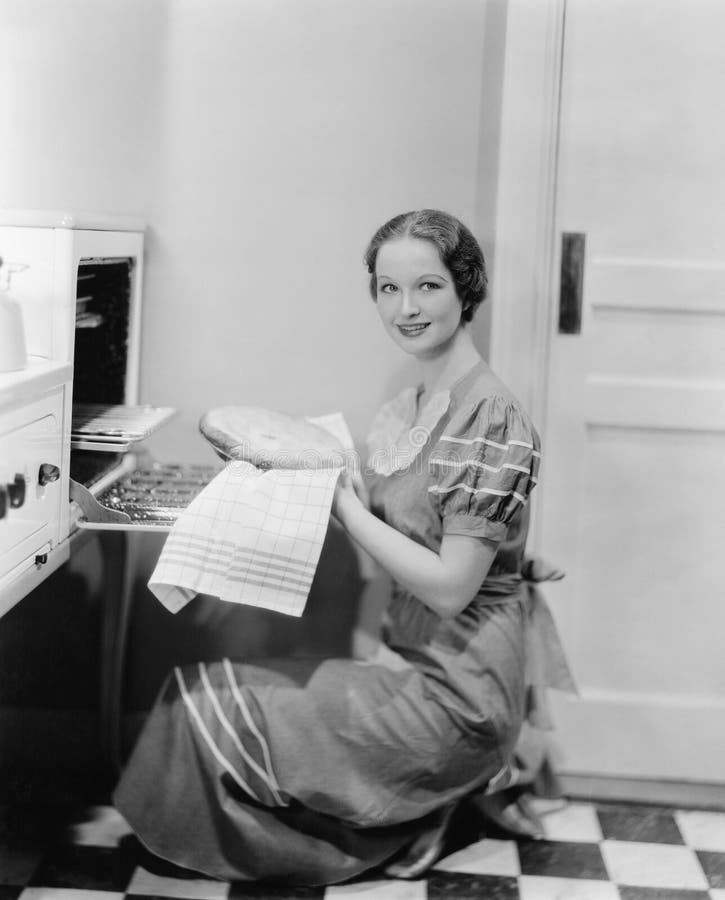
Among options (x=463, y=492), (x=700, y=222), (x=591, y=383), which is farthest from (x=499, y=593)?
(x=700, y=222)

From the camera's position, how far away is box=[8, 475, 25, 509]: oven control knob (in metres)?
1.41

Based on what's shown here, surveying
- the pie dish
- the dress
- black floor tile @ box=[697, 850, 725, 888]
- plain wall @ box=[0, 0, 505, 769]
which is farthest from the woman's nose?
black floor tile @ box=[697, 850, 725, 888]

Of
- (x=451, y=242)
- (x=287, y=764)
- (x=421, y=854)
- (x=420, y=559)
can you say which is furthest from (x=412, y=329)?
(x=421, y=854)

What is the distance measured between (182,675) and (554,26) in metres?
1.33

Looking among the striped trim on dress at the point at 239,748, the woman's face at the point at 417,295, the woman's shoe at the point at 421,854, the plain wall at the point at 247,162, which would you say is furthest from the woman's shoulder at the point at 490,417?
the woman's shoe at the point at 421,854

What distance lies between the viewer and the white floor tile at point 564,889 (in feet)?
5.99

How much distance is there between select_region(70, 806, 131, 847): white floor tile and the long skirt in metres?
0.21

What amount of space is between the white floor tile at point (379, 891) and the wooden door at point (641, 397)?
20.1 inches

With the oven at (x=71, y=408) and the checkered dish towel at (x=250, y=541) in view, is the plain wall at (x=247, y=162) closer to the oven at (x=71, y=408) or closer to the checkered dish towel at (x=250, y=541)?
the oven at (x=71, y=408)

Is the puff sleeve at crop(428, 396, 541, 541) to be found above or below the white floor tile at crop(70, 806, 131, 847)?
above

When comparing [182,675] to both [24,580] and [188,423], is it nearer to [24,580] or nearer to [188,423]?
[24,580]

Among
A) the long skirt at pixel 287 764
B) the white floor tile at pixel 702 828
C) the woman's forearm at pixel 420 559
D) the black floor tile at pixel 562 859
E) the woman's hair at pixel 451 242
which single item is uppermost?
the woman's hair at pixel 451 242

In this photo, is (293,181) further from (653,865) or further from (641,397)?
(653,865)

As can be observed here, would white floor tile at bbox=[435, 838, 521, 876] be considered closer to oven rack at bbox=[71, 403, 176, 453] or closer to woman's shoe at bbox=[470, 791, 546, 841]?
woman's shoe at bbox=[470, 791, 546, 841]
